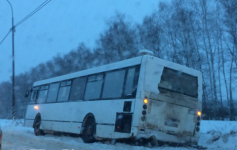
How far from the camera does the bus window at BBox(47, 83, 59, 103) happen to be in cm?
1511

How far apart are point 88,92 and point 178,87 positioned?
3988 millimetres

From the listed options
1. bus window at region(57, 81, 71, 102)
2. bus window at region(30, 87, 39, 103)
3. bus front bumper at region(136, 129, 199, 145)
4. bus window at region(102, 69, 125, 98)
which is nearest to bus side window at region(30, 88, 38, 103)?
bus window at region(30, 87, 39, 103)

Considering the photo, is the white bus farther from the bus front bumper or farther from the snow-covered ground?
the snow-covered ground

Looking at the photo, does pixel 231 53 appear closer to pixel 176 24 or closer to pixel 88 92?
pixel 176 24

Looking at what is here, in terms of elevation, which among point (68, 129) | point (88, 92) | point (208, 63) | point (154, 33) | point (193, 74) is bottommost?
point (68, 129)

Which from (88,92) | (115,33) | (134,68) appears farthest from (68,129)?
(115,33)

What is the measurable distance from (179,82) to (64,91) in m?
6.67

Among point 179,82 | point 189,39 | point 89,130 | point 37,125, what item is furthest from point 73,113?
point 189,39

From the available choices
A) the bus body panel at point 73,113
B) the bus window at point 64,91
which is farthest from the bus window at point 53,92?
the bus window at point 64,91

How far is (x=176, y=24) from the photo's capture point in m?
28.7

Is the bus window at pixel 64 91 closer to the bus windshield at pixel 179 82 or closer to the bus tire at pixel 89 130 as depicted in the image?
the bus tire at pixel 89 130

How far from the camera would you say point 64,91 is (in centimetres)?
1412

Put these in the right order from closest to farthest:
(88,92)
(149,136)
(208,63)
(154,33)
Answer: (149,136)
(88,92)
(208,63)
(154,33)

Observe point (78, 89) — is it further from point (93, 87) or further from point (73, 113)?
point (93, 87)
